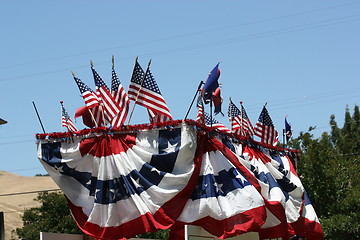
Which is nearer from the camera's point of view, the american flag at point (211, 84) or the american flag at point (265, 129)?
the american flag at point (211, 84)

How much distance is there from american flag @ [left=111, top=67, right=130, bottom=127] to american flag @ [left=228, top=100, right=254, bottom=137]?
16.4 ft

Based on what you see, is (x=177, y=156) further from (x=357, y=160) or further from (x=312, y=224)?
(x=357, y=160)

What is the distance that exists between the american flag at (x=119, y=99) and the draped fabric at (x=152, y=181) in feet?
1.14

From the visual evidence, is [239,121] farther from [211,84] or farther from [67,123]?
[67,123]

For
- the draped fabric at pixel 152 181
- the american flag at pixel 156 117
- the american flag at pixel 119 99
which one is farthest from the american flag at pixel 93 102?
the american flag at pixel 156 117

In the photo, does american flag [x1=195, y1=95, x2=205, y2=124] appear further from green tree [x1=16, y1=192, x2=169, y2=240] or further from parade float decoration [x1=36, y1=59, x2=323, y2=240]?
green tree [x1=16, y1=192, x2=169, y2=240]

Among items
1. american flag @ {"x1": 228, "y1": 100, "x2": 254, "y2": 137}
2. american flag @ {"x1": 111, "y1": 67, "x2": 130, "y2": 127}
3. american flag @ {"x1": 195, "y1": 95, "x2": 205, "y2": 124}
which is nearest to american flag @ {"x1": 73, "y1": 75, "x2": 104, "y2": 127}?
american flag @ {"x1": 111, "y1": 67, "x2": 130, "y2": 127}

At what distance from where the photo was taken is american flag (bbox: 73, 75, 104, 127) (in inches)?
744

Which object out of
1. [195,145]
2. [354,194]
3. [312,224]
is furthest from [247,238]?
[354,194]

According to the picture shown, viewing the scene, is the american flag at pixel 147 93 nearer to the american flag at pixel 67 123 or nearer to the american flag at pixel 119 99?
the american flag at pixel 119 99

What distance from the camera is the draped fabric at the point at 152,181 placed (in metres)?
17.4

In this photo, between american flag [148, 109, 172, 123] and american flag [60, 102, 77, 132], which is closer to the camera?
american flag [148, 109, 172, 123]

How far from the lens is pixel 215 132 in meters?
18.7

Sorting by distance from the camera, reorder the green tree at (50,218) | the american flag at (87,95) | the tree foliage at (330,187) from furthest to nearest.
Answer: the green tree at (50,218) < the tree foliage at (330,187) < the american flag at (87,95)
